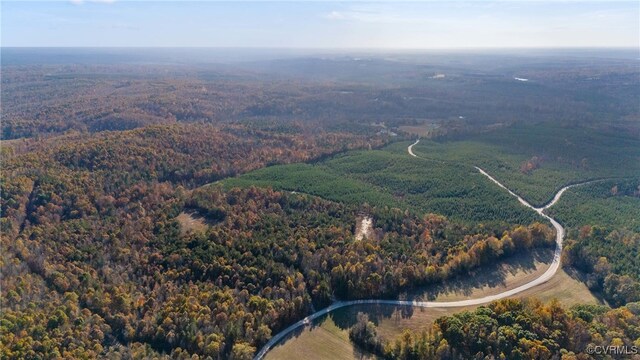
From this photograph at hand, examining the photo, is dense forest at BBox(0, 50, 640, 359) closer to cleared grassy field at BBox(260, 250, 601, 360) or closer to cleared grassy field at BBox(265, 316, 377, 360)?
cleared grassy field at BBox(265, 316, 377, 360)

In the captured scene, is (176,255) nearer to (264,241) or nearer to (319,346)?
(264,241)

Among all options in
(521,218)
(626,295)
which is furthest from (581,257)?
(521,218)

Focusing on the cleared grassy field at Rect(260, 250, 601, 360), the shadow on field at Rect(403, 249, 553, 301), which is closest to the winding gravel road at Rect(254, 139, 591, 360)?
the cleared grassy field at Rect(260, 250, 601, 360)
